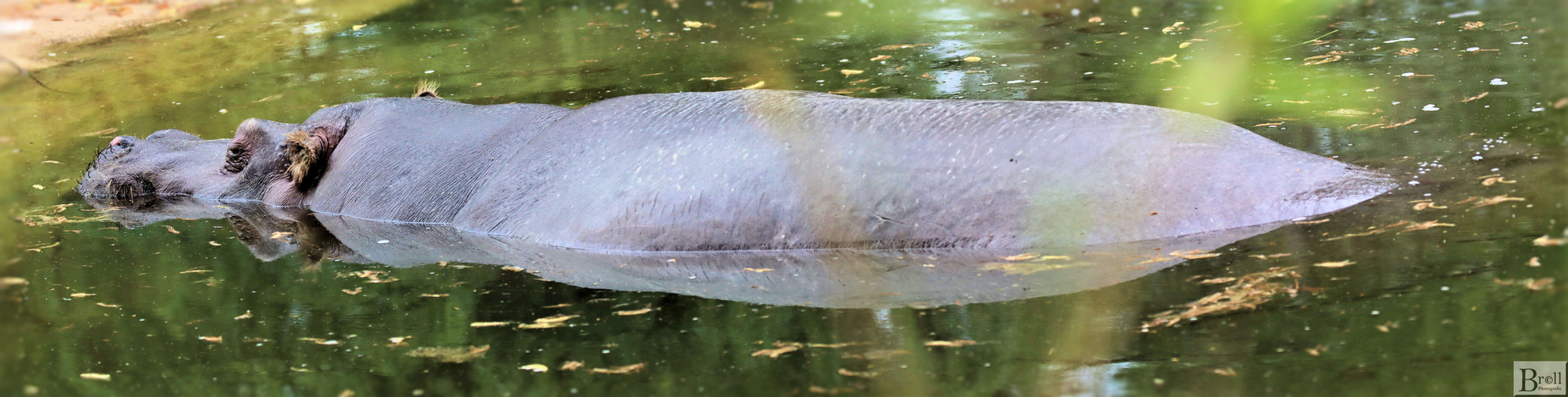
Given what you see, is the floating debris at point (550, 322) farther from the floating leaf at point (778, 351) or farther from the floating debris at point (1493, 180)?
the floating debris at point (1493, 180)

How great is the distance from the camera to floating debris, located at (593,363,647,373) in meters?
3.47

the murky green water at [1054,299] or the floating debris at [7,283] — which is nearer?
the floating debris at [7,283]

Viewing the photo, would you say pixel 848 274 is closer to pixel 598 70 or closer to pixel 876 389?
pixel 876 389

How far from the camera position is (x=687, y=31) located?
1144 centimetres

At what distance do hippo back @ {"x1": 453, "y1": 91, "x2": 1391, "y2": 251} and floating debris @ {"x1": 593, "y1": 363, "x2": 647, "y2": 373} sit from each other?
1127mm

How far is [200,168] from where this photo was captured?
22.8 ft

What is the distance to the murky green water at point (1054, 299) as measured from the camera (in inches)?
108

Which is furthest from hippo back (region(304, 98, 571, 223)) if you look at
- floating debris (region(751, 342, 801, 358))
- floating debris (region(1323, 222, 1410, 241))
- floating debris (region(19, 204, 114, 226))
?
floating debris (region(1323, 222, 1410, 241))

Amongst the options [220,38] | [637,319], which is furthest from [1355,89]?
[220,38]

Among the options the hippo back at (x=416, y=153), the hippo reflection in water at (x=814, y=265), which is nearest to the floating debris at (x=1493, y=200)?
the hippo reflection in water at (x=814, y=265)

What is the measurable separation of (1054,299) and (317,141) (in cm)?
408

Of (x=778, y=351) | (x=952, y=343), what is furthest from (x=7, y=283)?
(x=952, y=343)

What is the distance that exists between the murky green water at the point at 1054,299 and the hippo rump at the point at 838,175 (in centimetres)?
23

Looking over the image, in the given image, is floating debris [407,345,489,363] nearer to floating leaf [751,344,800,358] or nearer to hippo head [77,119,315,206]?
floating leaf [751,344,800,358]
